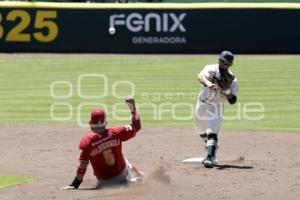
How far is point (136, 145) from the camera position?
15.5m

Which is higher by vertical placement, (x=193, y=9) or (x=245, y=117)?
(x=193, y=9)

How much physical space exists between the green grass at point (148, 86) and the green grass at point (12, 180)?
6.47m

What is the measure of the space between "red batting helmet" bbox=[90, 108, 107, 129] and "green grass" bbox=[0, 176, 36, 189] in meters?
1.58

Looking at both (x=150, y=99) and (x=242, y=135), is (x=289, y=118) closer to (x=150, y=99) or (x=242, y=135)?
(x=242, y=135)

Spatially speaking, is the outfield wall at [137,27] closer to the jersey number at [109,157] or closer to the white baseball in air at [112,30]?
the white baseball in air at [112,30]

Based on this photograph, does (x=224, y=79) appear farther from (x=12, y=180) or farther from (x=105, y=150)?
(x=12, y=180)

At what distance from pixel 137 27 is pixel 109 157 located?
966 inches

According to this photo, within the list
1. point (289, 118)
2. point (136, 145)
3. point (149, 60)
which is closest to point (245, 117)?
point (289, 118)

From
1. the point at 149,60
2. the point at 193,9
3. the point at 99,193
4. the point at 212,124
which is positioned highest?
the point at 193,9


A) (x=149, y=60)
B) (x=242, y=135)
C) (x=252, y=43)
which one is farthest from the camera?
(x=252, y=43)

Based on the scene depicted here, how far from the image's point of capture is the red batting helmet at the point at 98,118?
1080 centimetres

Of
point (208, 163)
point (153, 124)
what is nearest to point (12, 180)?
point (208, 163)

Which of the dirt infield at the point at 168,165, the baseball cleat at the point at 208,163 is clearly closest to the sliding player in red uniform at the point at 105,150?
the dirt infield at the point at 168,165

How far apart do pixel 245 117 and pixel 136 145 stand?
4916mm
